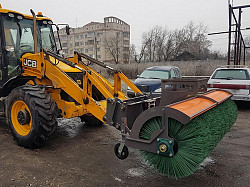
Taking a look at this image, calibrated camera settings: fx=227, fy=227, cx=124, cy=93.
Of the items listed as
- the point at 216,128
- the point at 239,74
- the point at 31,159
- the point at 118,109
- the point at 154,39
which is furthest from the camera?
the point at 154,39

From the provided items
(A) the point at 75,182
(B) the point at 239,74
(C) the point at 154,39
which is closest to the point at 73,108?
(A) the point at 75,182

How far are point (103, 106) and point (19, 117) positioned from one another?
5.70ft

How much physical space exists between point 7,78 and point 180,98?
4126 millimetres

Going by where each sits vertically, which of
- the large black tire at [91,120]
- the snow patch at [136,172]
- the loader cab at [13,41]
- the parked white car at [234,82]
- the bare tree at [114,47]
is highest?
the bare tree at [114,47]

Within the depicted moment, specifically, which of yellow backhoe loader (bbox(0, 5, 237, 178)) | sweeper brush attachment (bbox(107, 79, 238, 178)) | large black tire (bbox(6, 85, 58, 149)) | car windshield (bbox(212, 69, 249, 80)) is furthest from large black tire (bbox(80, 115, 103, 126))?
car windshield (bbox(212, 69, 249, 80))

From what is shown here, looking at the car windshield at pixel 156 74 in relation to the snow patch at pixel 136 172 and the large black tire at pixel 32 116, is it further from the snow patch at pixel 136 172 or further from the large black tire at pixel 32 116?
the snow patch at pixel 136 172

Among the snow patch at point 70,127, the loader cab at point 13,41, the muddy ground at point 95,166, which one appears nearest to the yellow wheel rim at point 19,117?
the muddy ground at point 95,166

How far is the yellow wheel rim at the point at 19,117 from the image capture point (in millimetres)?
4484

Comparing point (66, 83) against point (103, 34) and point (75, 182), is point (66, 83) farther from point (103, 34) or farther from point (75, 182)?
point (103, 34)

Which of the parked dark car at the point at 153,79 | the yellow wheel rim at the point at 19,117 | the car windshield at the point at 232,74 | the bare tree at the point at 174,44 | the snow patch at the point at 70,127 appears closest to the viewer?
the yellow wheel rim at the point at 19,117

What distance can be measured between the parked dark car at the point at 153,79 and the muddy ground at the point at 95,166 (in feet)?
12.3

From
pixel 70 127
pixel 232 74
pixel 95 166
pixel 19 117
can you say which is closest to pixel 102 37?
pixel 232 74

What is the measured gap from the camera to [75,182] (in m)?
3.32

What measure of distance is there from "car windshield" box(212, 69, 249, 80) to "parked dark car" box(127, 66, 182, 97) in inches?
79.4
